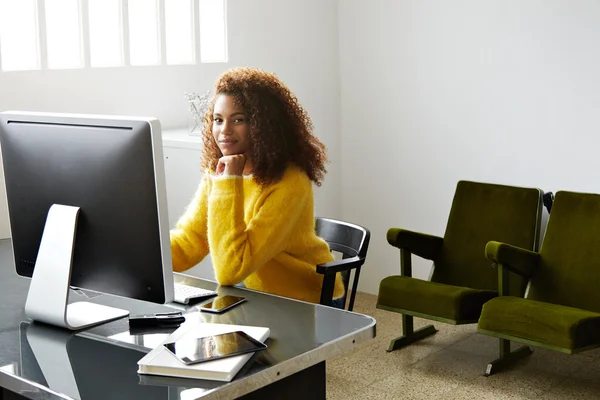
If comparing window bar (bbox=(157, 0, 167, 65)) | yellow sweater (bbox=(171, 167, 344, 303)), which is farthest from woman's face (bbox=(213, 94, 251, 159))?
window bar (bbox=(157, 0, 167, 65))

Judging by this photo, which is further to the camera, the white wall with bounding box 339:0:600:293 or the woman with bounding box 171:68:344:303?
the white wall with bounding box 339:0:600:293

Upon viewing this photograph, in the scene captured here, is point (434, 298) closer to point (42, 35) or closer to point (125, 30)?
point (125, 30)

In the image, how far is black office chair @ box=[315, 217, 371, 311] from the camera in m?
2.88

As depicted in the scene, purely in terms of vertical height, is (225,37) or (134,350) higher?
(225,37)

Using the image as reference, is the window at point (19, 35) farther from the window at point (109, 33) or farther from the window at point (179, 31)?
the window at point (179, 31)

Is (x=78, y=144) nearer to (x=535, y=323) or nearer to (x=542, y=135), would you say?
→ (x=535, y=323)

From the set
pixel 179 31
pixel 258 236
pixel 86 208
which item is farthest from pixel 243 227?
pixel 179 31

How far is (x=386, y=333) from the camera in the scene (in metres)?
4.91

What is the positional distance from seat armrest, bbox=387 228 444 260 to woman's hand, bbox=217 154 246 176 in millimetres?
2071

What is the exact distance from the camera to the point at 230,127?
9.28 ft

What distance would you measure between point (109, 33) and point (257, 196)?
2126 millimetres

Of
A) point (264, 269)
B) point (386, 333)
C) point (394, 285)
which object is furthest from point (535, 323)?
point (264, 269)

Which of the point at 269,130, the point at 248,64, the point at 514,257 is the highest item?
the point at 248,64

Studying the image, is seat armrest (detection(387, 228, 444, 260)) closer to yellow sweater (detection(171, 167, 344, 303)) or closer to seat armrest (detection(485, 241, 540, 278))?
seat armrest (detection(485, 241, 540, 278))
